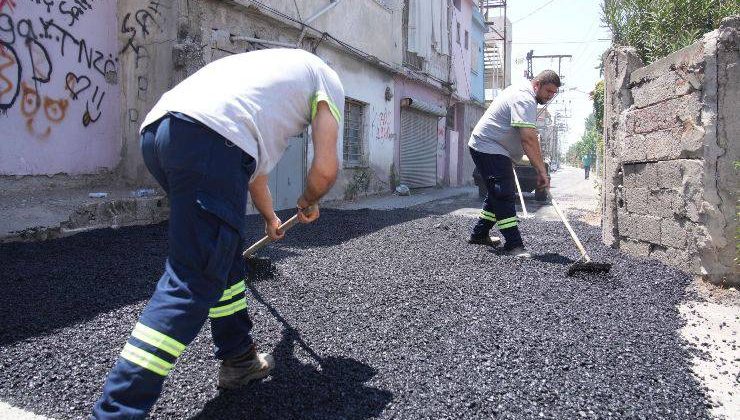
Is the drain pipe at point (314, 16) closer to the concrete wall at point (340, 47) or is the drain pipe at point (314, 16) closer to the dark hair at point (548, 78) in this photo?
the concrete wall at point (340, 47)

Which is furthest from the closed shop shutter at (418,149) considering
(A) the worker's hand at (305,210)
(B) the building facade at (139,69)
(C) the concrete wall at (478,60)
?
(A) the worker's hand at (305,210)

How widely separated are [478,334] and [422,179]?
13031 millimetres

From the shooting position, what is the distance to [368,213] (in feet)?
26.5

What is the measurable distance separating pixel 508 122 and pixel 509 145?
8.6 inches

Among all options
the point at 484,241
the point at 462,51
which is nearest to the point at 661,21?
the point at 484,241

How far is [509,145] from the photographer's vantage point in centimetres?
486

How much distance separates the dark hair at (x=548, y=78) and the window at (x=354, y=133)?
655 centimetres

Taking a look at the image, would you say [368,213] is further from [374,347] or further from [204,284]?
[204,284]

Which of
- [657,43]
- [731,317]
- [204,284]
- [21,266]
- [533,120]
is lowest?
[731,317]

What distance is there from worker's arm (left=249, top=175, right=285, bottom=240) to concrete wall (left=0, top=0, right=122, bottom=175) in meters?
4.31

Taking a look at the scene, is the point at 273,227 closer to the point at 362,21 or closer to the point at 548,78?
the point at 548,78

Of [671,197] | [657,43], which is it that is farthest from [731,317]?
[657,43]

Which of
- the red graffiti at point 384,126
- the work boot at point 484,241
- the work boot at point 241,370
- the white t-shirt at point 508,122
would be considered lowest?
the work boot at point 241,370

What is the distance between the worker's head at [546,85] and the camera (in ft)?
15.3
